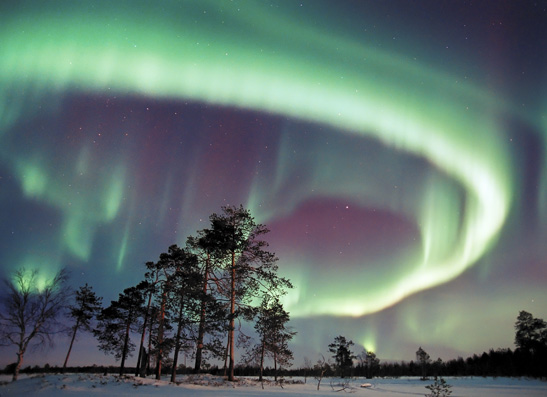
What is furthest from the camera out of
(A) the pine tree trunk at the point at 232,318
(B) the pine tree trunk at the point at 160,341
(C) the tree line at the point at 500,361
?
(C) the tree line at the point at 500,361

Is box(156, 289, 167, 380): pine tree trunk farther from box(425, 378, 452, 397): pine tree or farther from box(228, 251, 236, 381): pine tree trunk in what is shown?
box(425, 378, 452, 397): pine tree

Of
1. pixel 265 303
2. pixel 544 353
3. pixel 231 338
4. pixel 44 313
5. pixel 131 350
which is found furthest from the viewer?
pixel 544 353

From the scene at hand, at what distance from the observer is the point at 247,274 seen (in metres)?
30.5

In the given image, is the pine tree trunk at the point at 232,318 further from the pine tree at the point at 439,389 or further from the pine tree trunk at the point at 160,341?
the pine tree at the point at 439,389

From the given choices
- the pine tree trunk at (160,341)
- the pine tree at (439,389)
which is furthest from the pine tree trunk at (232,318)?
the pine tree at (439,389)

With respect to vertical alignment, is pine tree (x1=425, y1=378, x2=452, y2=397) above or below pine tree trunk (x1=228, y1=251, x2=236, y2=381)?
below

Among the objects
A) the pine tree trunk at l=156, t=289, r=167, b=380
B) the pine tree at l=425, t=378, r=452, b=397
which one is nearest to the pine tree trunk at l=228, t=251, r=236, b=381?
the pine tree trunk at l=156, t=289, r=167, b=380

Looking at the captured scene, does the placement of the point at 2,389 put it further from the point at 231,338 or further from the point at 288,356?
the point at 288,356

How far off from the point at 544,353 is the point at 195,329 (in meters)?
63.0

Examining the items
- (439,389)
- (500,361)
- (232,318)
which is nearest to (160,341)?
(232,318)

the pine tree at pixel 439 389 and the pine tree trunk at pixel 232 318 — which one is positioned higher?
the pine tree trunk at pixel 232 318

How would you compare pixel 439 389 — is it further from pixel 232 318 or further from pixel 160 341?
pixel 160 341

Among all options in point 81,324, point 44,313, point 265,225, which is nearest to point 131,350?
point 81,324

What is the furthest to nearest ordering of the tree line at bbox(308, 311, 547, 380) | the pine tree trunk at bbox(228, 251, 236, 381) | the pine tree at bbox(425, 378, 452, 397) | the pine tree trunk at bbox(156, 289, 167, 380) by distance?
the tree line at bbox(308, 311, 547, 380) → the pine tree trunk at bbox(156, 289, 167, 380) → the pine tree trunk at bbox(228, 251, 236, 381) → the pine tree at bbox(425, 378, 452, 397)
